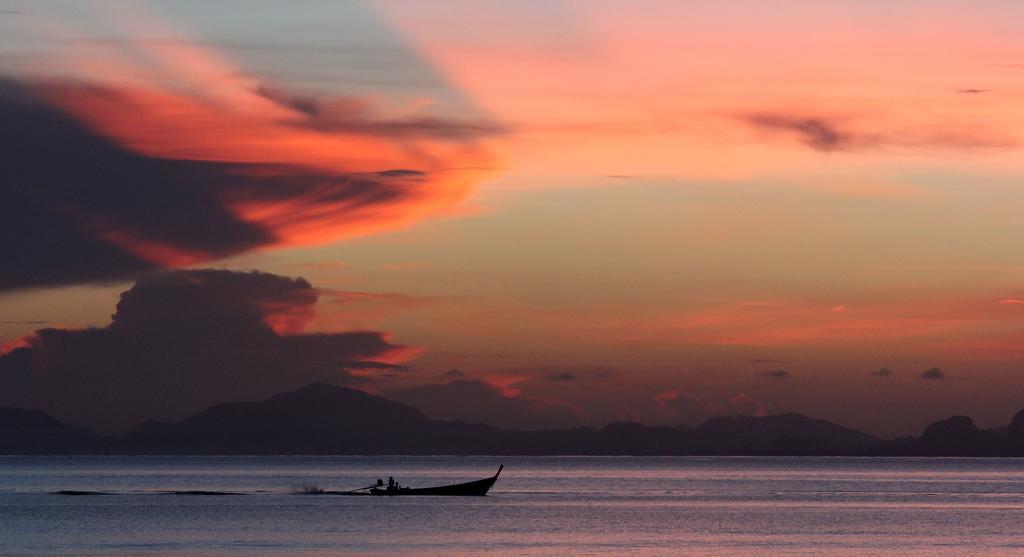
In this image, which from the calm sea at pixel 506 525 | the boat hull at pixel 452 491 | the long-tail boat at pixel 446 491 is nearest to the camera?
the calm sea at pixel 506 525

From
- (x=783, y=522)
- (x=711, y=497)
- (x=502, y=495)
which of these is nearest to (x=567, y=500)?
(x=502, y=495)

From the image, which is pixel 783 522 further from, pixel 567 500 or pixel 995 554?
pixel 567 500

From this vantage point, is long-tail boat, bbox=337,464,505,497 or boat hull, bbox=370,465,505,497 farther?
long-tail boat, bbox=337,464,505,497

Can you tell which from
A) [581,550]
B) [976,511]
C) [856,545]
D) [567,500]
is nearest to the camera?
[581,550]

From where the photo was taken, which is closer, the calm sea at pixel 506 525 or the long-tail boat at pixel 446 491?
the calm sea at pixel 506 525

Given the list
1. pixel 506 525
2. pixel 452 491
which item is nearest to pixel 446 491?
pixel 452 491

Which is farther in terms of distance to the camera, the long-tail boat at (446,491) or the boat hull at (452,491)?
the long-tail boat at (446,491)

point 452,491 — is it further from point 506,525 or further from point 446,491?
point 506,525

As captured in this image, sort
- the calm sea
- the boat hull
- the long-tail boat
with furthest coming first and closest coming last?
the long-tail boat → the boat hull → the calm sea

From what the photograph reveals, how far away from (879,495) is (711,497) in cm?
2452

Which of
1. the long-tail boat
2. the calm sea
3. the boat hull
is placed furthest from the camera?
the long-tail boat

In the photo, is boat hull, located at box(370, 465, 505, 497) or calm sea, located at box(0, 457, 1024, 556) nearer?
calm sea, located at box(0, 457, 1024, 556)

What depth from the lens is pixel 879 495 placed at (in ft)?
589

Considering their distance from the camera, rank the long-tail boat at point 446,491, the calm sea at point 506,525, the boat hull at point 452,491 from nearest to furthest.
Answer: the calm sea at point 506,525 → the boat hull at point 452,491 → the long-tail boat at point 446,491
